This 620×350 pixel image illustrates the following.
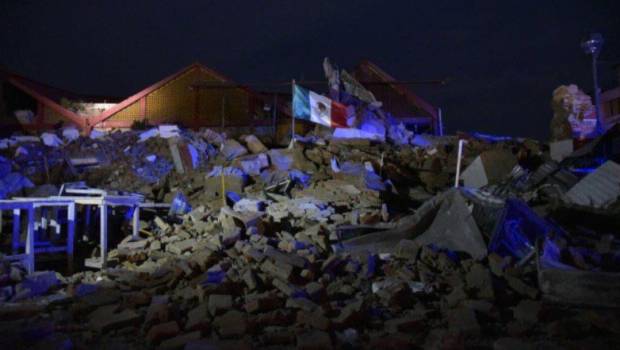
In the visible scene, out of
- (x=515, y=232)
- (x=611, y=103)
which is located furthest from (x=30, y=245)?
(x=611, y=103)

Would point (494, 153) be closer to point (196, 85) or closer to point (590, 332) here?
point (590, 332)

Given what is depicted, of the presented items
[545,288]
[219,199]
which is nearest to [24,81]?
[219,199]

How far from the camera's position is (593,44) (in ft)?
37.0

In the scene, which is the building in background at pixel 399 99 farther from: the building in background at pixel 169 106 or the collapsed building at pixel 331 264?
the collapsed building at pixel 331 264

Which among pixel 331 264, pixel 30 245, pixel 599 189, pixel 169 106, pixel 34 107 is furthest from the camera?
pixel 34 107

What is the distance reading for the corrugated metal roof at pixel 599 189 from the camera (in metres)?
8.82

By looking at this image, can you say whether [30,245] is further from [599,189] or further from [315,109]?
[599,189]

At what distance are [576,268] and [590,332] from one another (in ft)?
3.89

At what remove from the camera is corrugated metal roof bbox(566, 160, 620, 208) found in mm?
8820

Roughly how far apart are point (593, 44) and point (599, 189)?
4.60m

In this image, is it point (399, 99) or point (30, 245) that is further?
point (399, 99)

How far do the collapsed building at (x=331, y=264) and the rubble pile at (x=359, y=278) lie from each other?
2 centimetres

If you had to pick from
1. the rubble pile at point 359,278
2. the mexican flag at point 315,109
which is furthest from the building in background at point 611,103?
the mexican flag at point 315,109

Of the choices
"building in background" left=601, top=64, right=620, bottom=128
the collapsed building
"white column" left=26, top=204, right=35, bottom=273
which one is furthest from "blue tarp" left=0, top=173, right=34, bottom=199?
"building in background" left=601, top=64, right=620, bottom=128
